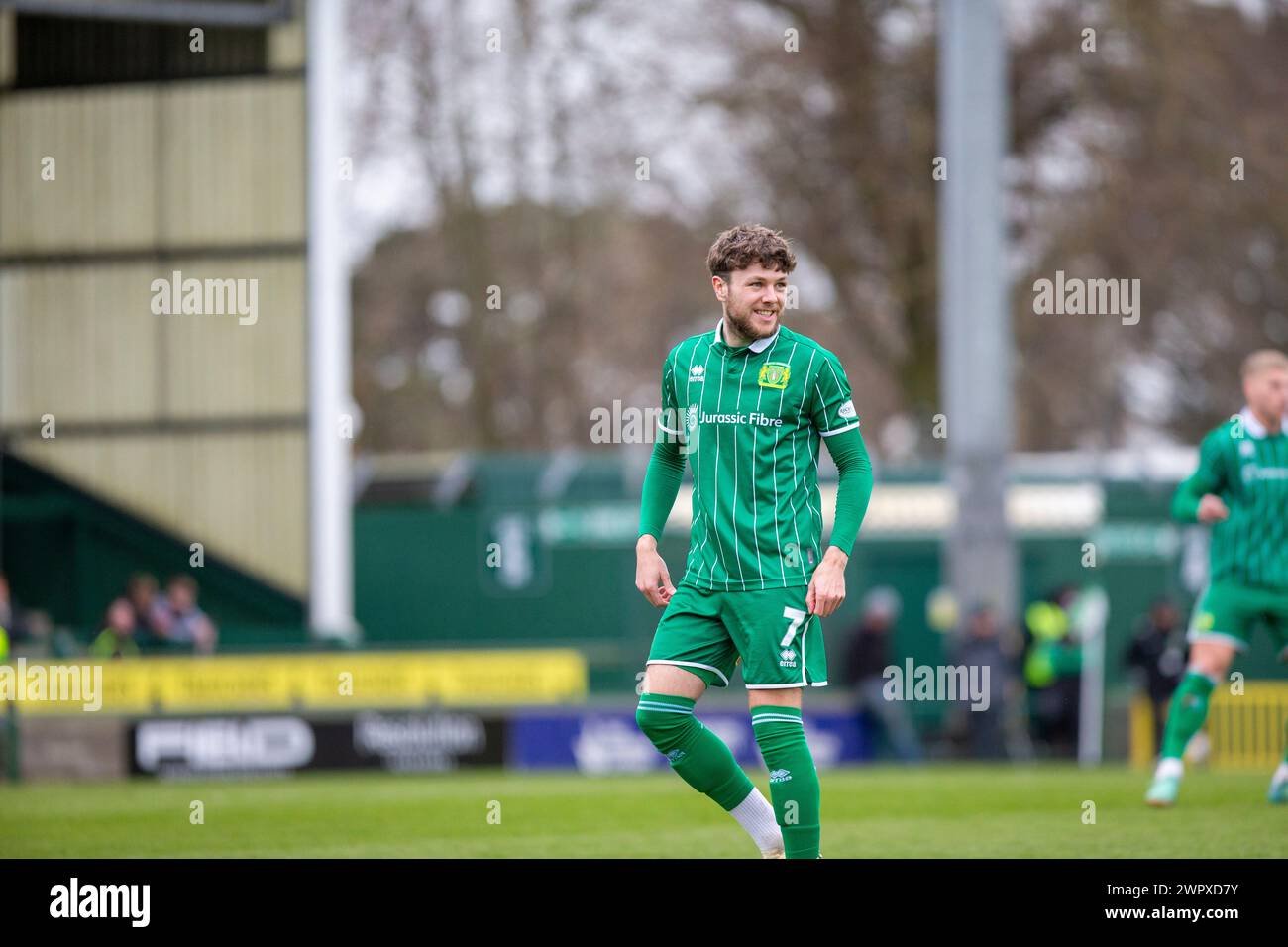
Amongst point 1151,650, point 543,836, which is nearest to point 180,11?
point 1151,650

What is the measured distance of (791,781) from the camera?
6.93 metres

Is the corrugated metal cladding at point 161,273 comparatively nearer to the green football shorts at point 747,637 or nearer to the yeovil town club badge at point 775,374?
the green football shorts at point 747,637

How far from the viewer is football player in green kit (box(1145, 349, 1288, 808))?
9828 mm

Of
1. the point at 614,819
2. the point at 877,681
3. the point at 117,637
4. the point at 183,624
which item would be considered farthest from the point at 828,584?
the point at 183,624

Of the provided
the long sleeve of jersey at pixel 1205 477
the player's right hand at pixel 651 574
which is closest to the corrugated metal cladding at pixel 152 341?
the long sleeve of jersey at pixel 1205 477

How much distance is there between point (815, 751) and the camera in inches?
769

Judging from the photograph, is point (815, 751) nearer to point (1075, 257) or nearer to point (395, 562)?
point (395, 562)

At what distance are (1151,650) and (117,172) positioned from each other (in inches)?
646

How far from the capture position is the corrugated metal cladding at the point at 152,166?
1070 inches

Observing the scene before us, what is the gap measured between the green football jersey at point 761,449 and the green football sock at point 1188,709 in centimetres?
390

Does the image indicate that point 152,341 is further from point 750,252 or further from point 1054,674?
point 750,252

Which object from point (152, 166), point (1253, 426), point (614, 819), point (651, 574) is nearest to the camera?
point (651, 574)

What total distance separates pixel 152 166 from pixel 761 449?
22.7 meters

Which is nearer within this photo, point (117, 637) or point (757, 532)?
point (757, 532)
